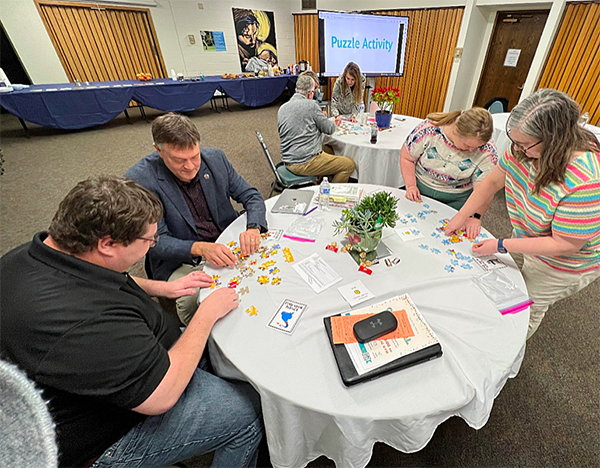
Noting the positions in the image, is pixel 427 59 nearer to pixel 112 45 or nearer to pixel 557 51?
pixel 557 51

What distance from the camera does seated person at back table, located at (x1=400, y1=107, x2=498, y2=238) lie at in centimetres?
159

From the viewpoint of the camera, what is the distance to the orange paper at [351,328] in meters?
0.91

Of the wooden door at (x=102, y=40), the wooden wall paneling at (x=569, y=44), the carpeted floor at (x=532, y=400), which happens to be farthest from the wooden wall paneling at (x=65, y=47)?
the wooden wall paneling at (x=569, y=44)

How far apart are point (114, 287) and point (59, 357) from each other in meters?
0.20

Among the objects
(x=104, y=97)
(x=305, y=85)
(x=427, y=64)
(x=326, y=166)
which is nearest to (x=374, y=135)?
(x=326, y=166)

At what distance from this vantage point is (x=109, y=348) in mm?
697

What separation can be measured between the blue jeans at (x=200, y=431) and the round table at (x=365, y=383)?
0.26ft

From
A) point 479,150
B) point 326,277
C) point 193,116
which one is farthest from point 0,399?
point 193,116

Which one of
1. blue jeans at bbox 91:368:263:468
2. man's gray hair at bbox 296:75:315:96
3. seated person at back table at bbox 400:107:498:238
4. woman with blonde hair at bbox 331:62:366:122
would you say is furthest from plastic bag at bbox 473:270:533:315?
woman with blonde hair at bbox 331:62:366:122

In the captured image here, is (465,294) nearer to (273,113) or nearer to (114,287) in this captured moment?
(114,287)

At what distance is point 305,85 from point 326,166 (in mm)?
841

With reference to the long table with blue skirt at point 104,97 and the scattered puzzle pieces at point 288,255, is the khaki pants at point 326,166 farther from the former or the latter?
the long table with blue skirt at point 104,97

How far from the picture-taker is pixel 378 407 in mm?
771

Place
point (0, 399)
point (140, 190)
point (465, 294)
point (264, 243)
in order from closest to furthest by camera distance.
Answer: point (0, 399) → point (140, 190) → point (465, 294) → point (264, 243)
